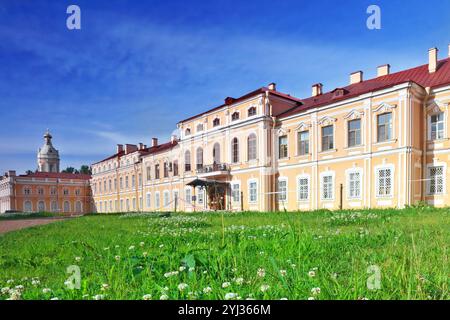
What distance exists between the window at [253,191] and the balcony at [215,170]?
3136 millimetres

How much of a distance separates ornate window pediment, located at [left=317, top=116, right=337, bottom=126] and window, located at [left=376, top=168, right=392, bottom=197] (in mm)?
5156

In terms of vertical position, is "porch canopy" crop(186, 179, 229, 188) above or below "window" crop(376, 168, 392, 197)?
below

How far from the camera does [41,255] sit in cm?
535

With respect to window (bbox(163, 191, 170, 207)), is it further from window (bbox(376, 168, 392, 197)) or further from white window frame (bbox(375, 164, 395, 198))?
window (bbox(376, 168, 392, 197))

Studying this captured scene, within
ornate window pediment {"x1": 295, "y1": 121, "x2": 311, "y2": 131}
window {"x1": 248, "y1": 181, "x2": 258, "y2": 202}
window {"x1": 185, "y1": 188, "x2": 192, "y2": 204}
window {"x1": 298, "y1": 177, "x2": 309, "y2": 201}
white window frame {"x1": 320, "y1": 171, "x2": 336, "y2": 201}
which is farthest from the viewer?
window {"x1": 185, "y1": 188, "x2": 192, "y2": 204}

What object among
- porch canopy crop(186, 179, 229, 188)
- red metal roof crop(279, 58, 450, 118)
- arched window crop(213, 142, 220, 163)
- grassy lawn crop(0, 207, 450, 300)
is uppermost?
red metal roof crop(279, 58, 450, 118)

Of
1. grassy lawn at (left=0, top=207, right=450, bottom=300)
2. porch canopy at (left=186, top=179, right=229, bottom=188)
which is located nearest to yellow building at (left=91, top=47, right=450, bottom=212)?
porch canopy at (left=186, top=179, right=229, bottom=188)

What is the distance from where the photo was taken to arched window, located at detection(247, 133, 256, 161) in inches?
1036

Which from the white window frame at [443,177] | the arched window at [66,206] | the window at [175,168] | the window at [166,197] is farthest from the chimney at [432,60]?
the arched window at [66,206]

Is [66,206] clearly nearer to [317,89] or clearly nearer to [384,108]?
[317,89]

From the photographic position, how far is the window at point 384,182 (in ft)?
61.1

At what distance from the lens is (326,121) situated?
73.5 ft

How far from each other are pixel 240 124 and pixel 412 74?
47.4 ft
